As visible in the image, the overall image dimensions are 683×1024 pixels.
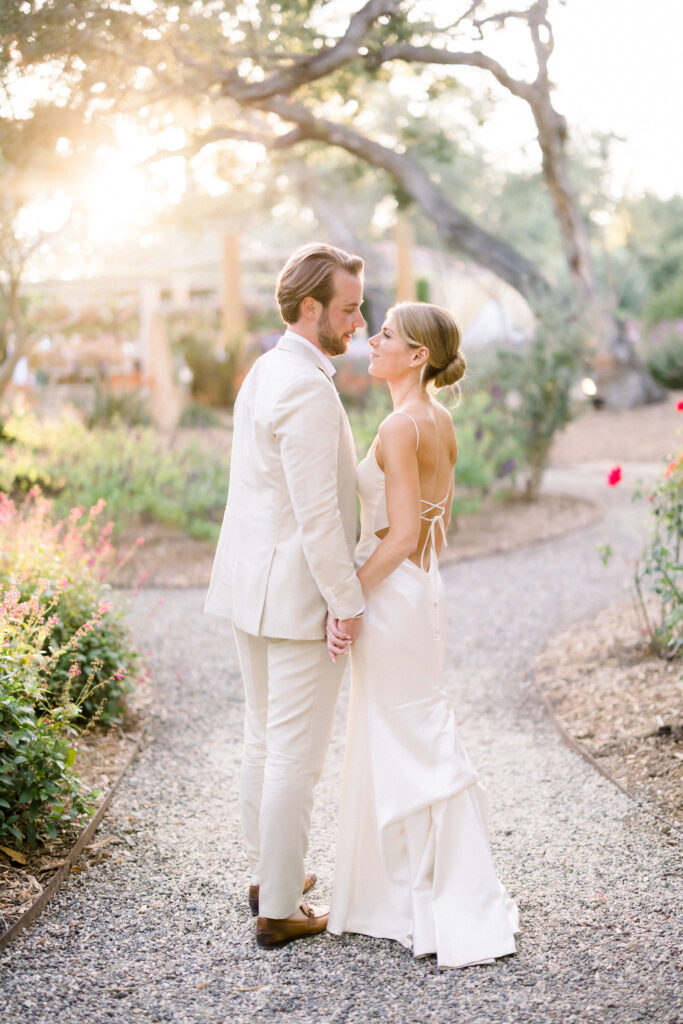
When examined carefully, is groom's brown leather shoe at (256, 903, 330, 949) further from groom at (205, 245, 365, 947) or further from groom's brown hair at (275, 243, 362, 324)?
groom's brown hair at (275, 243, 362, 324)

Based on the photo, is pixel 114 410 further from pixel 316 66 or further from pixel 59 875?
pixel 59 875

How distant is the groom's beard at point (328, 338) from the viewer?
266 cm

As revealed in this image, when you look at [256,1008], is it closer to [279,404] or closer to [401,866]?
[401,866]

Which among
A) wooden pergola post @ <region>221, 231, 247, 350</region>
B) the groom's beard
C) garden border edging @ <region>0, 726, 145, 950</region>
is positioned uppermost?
wooden pergola post @ <region>221, 231, 247, 350</region>

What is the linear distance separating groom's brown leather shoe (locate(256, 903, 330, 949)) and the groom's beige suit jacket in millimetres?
813

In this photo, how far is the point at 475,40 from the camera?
6.01 metres

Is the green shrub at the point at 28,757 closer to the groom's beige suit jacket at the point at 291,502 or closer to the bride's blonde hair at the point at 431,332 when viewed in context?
the groom's beige suit jacket at the point at 291,502

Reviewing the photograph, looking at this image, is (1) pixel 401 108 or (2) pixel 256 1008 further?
(1) pixel 401 108

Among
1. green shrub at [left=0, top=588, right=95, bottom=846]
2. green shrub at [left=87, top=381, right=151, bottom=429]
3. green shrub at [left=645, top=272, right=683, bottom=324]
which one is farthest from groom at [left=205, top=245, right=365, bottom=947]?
green shrub at [left=645, top=272, right=683, bottom=324]

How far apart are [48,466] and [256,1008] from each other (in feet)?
22.7

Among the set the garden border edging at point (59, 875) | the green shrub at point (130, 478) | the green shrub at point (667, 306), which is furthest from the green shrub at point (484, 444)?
the green shrub at point (667, 306)

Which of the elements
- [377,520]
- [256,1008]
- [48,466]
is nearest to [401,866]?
[256,1008]

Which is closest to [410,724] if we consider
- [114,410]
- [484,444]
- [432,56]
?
[432,56]

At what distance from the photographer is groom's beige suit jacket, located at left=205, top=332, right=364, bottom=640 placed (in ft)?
8.36
